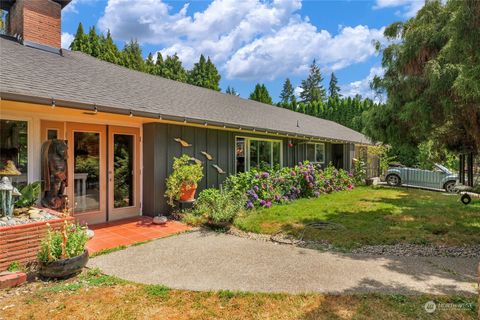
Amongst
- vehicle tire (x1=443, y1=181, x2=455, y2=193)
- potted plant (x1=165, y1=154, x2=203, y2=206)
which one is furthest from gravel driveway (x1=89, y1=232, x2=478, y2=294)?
vehicle tire (x1=443, y1=181, x2=455, y2=193)

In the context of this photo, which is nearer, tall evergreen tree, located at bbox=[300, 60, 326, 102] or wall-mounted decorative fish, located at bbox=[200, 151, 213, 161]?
wall-mounted decorative fish, located at bbox=[200, 151, 213, 161]

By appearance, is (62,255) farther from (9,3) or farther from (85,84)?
(9,3)

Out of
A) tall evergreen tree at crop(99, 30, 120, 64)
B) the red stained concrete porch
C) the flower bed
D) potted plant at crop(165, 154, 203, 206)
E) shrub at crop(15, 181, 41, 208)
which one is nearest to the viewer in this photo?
the flower bed

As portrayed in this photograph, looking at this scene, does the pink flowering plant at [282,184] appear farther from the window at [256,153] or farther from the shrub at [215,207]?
the shrub at [215,207]

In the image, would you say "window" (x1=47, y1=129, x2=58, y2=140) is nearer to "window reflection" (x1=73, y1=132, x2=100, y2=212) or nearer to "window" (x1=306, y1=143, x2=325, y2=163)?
"window reflection" (x1=73, y1=132, x2=100, y2=212)

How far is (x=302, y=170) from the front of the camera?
10945mm

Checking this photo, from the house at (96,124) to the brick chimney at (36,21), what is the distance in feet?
0.08

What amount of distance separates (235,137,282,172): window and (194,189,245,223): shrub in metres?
2.71

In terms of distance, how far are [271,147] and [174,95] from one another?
4.39 m

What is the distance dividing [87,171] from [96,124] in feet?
3.60

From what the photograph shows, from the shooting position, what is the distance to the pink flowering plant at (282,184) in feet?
28.5

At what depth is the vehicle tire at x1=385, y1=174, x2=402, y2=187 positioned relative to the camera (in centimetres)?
1555

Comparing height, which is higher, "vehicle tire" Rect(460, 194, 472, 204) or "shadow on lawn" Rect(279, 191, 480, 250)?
"vehicle tire" Rect(460, 194, 472, 204)

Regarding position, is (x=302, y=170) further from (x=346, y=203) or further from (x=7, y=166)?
(x=7, y=166)
